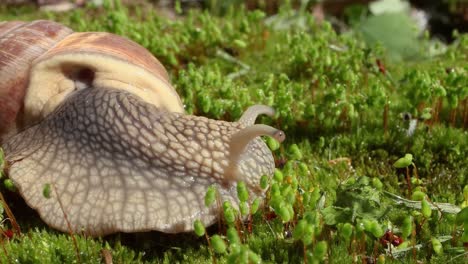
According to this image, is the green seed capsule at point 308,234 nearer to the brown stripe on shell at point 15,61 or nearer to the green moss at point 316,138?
the green moss at point 316,138

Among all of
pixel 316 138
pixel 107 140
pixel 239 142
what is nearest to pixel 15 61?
pixel 107 140

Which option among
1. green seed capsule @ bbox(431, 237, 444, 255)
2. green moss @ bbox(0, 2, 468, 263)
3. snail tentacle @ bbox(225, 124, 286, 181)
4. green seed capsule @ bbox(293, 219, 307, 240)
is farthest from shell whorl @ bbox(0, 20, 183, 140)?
green seed capsule @ bbox(431, 237, 444, 255)

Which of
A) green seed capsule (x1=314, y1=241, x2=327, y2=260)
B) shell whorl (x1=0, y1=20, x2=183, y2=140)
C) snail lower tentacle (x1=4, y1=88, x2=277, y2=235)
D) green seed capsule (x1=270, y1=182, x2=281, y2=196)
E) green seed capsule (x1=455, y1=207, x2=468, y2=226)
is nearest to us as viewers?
green seed capsule (x1=314, y1=241, x2=327, y2=260)

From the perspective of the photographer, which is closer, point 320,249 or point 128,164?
point 320,249

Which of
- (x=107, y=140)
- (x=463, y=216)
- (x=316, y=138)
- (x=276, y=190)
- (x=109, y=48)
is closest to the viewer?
(x=463, y=216)

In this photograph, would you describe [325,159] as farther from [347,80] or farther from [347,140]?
[347,80]

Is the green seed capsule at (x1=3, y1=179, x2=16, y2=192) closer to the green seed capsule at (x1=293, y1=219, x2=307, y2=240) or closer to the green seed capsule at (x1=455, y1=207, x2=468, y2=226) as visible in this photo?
the green seed capsule at (x1=293, y1=219, x2=307, y2=240)

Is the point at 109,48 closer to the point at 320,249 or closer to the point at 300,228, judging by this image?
the point at 300,228

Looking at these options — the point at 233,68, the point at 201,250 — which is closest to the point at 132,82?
the point at 201,250
